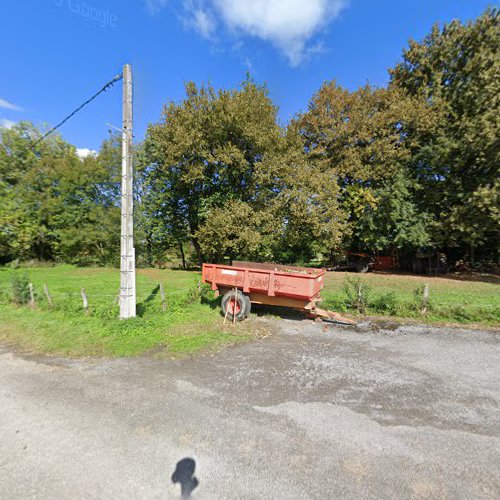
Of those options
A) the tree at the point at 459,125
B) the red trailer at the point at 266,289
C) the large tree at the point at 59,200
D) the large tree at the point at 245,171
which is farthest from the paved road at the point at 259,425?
the large tree at the point at 59,200

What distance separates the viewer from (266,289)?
23.1 feet

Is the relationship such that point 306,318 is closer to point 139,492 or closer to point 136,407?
point 136,407

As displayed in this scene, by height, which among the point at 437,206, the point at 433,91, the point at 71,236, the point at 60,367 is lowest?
the point at 60,367

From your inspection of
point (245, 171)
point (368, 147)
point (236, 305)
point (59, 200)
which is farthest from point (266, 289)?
point (59, 200)

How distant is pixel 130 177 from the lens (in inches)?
269

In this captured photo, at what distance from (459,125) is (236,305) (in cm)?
1910

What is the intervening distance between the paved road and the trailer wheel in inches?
76.6

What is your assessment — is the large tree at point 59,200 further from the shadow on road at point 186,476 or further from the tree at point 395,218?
the shadow on road at point 186,476

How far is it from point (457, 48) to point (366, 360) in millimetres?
24003

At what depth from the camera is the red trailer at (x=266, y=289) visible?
22.0 ft

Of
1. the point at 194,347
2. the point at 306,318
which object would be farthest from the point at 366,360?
the point at 194,347

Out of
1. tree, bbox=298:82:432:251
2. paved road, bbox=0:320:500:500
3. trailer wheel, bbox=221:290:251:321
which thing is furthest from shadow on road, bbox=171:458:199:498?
tree, bbox=298:82:432:251

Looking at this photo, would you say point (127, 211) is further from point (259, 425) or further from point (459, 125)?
point (459, 125)

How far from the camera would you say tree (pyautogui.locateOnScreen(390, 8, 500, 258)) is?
1487cm
